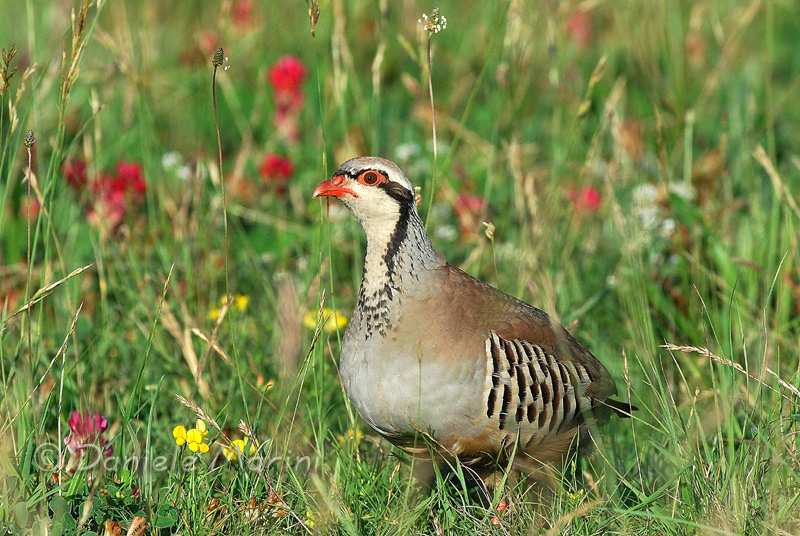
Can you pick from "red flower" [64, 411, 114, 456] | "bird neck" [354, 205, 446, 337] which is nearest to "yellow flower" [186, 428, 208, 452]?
"red flower" [64, 411, 114, 456]

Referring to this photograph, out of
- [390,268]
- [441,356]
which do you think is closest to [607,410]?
[441,356]

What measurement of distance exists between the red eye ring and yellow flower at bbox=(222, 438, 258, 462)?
1003 mm

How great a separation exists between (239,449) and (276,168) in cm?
283

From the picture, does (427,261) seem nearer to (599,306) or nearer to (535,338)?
(535,338)

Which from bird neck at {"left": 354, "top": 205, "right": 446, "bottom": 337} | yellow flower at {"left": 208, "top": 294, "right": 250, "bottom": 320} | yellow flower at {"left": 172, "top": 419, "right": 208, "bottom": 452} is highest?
bird neck at {"left": 354, "top": 205, "right": 446, "bottom": 337}

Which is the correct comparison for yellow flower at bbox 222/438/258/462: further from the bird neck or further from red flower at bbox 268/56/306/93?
red flower at bbox 268/56/306/93

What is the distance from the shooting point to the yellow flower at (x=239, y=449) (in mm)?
3360

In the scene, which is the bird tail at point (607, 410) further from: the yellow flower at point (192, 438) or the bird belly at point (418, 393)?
the yellow flower at point (192, 438)

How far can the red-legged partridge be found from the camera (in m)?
3.47

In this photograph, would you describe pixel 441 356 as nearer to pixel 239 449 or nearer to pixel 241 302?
pixel 239 449

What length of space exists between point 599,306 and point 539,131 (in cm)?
249

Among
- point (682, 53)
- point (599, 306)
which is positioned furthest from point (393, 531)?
point (682, 53)

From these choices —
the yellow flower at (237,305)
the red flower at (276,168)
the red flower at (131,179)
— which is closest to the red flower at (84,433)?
the yellow flower at (237,305)

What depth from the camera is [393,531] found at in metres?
3.15
